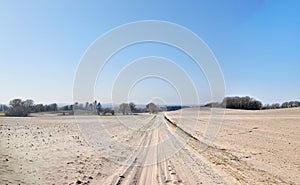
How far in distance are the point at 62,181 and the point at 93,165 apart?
10.4 ft

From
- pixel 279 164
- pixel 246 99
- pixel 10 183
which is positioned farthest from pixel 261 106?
pixel 10 183

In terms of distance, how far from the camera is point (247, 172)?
452 inches

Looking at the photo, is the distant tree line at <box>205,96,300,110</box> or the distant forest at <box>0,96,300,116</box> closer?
the distant forest at <box>0,96,300,116</box>

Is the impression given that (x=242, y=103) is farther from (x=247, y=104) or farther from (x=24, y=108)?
(x=24, y=108)

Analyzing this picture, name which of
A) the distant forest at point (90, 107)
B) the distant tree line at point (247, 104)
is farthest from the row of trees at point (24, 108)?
the distant tree line at point (247, 104)

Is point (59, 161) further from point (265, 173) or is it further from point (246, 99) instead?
point (246, 99)

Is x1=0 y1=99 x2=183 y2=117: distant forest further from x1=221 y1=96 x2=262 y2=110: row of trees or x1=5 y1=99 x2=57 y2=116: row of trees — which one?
x1=221 y1=96 x2=262 y2=110: row of trees

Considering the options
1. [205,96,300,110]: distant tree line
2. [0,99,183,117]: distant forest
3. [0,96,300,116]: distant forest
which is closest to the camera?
[0,96,300,116]: distant forest

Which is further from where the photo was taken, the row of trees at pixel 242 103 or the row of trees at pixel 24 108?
the row of trees at pixel 242 103

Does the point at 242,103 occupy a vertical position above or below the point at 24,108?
above

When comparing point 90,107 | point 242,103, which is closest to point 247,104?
point 242,103

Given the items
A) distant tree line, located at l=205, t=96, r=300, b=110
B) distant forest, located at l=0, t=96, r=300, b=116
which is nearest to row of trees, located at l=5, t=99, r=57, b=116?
distant forest, located at l=0, t=96, r=300, b=116

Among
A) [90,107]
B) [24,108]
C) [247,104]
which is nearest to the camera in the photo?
[90,107]

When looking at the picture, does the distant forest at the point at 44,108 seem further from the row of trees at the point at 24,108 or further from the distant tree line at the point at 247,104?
the distant tree line at the point at 247,104
